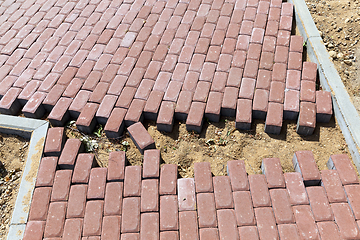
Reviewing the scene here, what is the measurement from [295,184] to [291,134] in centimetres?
91

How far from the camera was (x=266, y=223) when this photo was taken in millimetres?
3428

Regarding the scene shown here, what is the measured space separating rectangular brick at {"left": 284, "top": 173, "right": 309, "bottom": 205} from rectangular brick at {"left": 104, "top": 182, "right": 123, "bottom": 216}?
2089 mm

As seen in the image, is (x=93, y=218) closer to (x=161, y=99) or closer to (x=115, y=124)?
(x=115, y=124)

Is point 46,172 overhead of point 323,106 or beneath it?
beneath

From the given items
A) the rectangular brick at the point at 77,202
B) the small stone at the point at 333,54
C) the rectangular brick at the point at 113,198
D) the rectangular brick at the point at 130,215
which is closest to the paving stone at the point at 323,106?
the small stone at the point at 333,54

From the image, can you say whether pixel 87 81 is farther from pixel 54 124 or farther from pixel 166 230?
pixel 166 230

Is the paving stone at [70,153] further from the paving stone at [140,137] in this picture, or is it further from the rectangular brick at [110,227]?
the rectangular brick at [110,227]

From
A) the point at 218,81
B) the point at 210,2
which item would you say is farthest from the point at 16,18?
the point at 218,81

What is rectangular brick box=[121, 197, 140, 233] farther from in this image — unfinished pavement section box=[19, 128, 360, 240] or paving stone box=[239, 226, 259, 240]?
paving stone box=[239, 226, 259, 240]

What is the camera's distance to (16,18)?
20.1 ft

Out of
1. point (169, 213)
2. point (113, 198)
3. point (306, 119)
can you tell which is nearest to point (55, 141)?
point (113, 198)

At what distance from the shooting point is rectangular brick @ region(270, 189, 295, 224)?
3.45m

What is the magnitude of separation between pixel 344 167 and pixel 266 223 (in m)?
1.30

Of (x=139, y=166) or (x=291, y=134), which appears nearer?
(x=139, y=166)
